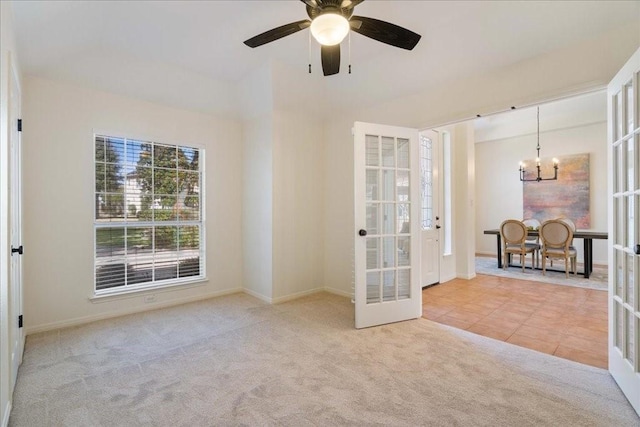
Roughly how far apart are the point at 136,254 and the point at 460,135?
5.36m

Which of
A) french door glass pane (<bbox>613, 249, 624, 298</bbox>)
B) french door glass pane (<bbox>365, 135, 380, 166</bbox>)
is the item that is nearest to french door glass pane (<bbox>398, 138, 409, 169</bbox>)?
french door glass pane (<bbox>365, 135, 380, 166</bbox>)

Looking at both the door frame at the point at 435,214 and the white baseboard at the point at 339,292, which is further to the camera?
the door frame at the point at 435,214

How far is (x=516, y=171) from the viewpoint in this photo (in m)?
7.68

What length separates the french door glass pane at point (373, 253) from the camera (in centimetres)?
336

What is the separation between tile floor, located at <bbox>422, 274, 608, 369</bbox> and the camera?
9.24ft

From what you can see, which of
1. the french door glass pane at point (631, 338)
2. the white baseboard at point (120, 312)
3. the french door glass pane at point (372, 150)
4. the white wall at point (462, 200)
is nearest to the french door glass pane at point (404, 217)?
the french door glass pane at point (372, 150)

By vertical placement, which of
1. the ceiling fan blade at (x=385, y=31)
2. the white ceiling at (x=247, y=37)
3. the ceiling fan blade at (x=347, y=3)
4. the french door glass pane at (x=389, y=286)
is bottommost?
the french door glass pane at (x=389, y=286)

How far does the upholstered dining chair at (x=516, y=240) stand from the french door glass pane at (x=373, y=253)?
401 cm

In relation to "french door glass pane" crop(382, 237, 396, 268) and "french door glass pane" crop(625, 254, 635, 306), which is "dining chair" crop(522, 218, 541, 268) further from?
"french door glass pane" crop(625, 254, 635, 306)

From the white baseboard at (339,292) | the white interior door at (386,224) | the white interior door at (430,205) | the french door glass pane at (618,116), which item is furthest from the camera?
the white interior door at (430,205)

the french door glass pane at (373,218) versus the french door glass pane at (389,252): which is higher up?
the french door glass pane at (373,218)

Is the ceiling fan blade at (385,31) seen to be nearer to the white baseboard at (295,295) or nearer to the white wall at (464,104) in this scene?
the white wall at (464,104)

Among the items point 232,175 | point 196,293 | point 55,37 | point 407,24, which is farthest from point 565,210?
point 55,37

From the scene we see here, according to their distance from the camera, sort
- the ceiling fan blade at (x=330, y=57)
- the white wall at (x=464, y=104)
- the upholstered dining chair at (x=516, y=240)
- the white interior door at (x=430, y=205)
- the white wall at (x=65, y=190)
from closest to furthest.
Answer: the ceiling fan blade at (x=330, y=57) < the white wall at (x=464, y=104) < the white wall at (x=65, y=190) < the white interior door at (x=430, y=205) < the upholstered dining chair at (x=516, y=240)
